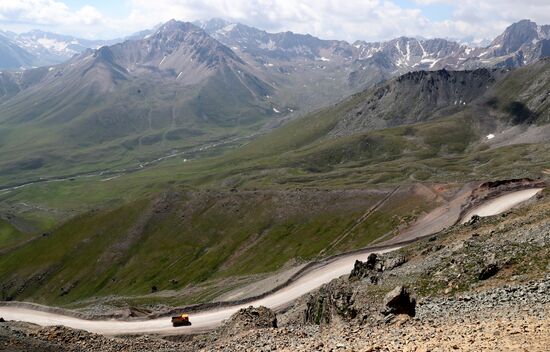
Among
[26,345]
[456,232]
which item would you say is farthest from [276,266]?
[26,345]

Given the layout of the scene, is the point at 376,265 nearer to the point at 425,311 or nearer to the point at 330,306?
the point at 330,306

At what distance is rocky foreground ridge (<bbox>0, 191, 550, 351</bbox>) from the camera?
29469 mm

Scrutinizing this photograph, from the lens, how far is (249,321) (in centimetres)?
5238

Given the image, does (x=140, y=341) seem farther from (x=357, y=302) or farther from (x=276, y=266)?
(x=276, y=266)

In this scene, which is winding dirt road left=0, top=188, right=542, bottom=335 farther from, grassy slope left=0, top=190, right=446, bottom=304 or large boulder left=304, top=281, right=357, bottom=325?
grassy slope left=0, top=190, right=446, bottom=304

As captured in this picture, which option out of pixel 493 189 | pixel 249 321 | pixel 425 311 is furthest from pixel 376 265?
pixel 493 189

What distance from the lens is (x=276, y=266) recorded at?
128875mm

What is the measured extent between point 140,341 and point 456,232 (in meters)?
47.0

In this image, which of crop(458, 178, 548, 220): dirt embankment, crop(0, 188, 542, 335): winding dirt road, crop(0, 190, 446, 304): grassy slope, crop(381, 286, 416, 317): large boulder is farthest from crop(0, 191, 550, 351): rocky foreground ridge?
crop(0, 190, 446, 304): grassy slope

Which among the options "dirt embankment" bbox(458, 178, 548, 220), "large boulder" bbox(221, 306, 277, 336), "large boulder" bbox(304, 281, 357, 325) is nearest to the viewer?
"large boulder" bbox(304, 281, 357, 325)

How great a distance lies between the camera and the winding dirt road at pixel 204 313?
2911 inches

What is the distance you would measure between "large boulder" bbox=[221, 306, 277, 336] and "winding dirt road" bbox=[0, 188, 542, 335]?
1918 centimetres

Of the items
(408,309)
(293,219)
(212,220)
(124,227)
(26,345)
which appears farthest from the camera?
(124,227)

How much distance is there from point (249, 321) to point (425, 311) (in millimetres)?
20876
